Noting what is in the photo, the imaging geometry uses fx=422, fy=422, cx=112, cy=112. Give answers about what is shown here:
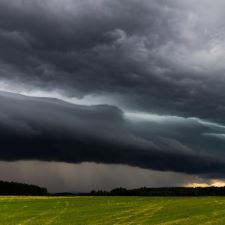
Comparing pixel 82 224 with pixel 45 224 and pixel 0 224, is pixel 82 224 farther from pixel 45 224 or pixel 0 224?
pixel 0 224

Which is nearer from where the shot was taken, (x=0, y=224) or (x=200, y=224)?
(x=200, y=224)

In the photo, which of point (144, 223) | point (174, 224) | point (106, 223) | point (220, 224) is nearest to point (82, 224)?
point (106, 223)

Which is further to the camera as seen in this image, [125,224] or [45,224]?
[45,224]

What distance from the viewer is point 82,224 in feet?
146

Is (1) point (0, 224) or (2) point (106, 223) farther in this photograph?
(1) point (0, 224)

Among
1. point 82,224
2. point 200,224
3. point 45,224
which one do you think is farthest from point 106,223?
point 200,224

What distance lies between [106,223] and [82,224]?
2551 millimetres

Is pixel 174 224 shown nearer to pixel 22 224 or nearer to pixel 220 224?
pixel 220 224

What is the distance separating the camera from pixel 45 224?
4525 centimetres

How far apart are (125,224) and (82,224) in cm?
496

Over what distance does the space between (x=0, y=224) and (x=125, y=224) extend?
14.7 metres

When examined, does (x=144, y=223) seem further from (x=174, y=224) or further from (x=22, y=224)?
(x=22, y=224)

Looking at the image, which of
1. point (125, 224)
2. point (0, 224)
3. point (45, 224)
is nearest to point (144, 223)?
point (125, 224)

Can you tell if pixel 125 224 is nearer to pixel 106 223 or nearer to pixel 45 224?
pixel 106 223
